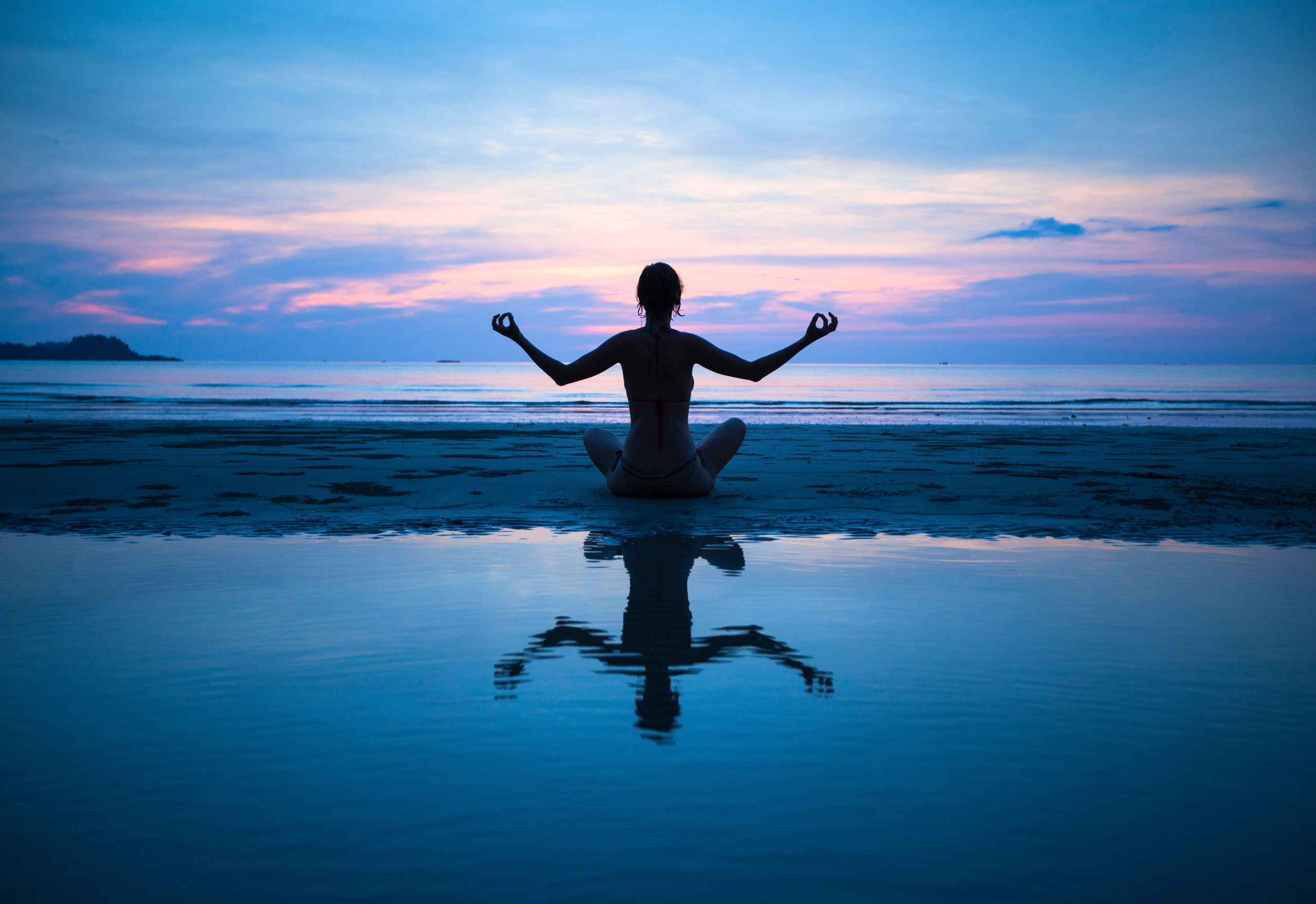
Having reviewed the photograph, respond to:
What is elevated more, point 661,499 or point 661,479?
point 661,479

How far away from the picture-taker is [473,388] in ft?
152

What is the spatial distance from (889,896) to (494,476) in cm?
790

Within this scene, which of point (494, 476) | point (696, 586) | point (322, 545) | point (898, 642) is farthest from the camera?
point (494, 476)

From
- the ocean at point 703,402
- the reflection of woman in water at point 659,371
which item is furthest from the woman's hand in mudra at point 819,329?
the ocean at point 703,402

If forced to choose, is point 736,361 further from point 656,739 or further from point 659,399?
point 656,739

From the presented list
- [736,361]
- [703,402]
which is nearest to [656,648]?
[736,361]

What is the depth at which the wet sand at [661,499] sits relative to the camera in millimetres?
6438

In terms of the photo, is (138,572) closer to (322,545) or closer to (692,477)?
(322,545)

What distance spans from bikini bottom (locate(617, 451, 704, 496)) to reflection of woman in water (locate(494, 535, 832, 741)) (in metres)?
2.74

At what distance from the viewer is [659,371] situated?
6938 mm

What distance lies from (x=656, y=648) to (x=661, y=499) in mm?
4307

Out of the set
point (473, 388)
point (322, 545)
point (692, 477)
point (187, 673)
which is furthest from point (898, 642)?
point (473, 388)

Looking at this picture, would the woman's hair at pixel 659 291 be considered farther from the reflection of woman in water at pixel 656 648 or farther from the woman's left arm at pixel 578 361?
the reflection of woman in water at pixel 656 648

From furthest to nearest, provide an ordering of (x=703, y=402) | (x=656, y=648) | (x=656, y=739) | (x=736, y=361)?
(x=703, y=402)
(x=736, y=361)
(x=656, y=648)
(x=656, y=739)
